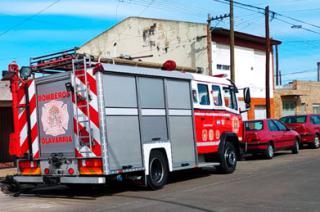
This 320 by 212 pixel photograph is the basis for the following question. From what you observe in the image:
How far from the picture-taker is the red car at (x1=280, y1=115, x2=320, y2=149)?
2395 centimetres

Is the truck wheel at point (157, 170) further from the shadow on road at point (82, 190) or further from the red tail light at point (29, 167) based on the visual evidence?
the red tail light at point (29, 167)

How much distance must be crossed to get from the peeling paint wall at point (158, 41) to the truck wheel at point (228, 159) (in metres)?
16.0

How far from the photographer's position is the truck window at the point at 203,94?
1367 centimetres

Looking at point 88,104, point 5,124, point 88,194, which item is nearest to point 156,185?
point 88,194

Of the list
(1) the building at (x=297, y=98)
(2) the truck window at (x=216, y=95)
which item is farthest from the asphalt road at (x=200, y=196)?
(1) the building at (x=297, y=98)

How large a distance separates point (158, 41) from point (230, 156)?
20368mm

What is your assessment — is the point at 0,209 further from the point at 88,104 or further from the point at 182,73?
the point at 182,73

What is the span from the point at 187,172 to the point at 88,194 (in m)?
4.64

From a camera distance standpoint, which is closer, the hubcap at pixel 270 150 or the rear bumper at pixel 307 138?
the hubcap at pixel 270 150

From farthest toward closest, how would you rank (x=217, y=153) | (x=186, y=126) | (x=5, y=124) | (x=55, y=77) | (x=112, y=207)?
(x=5, y=124) → (x=217, y=153) → (x=186, y=126) → (x=55, y=77) → (x=112, y=207)

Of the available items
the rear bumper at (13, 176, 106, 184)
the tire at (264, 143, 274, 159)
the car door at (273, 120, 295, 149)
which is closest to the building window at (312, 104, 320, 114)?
the car door at (273, 120, 295, 149)

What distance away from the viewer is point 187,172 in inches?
610

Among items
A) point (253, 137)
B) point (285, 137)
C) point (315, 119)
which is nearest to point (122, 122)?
point (253, 137)

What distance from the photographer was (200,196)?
1034cm
